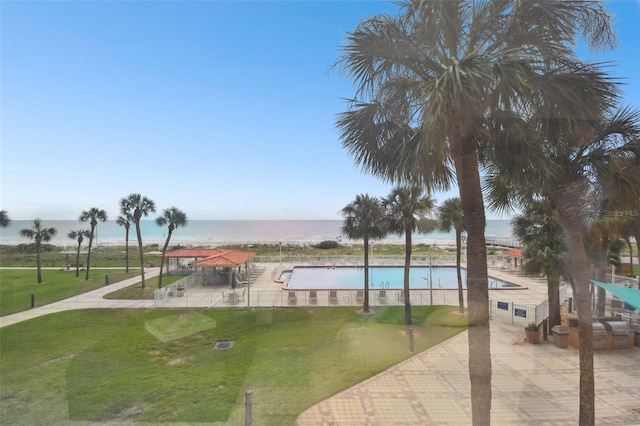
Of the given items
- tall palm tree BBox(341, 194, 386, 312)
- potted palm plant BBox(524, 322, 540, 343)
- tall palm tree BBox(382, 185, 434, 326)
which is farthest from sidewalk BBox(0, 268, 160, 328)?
potted palm plant BBox(524, 322, 540, 343)

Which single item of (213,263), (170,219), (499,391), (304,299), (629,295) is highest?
(170,219)

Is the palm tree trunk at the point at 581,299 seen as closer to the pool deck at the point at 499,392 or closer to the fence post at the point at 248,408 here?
the pool deck at the point at 499,392

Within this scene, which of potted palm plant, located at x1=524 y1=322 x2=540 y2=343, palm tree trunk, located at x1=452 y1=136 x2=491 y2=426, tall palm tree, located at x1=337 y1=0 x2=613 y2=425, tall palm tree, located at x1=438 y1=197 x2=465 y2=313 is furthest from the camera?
tall palm tree, located at x1=438 y1=197 x2=465 y2=313

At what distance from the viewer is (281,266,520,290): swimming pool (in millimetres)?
17266

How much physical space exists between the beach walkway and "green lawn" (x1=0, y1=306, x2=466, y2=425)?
415 millimetres

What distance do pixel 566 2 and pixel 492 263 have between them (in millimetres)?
22512

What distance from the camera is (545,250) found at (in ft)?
27.8

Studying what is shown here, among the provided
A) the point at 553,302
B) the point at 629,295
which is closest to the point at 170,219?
the point at 553,302

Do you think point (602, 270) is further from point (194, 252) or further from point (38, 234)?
point (38, 234)

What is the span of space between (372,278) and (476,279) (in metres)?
16.9

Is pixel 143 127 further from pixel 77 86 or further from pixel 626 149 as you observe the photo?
pixel 626 149

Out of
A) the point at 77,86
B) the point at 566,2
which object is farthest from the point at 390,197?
the point at 77,86

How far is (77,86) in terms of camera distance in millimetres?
6113

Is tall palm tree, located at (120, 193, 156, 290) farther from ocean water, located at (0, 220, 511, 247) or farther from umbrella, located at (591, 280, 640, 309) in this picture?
umbrella, located at (591, 280, 640, 309)
